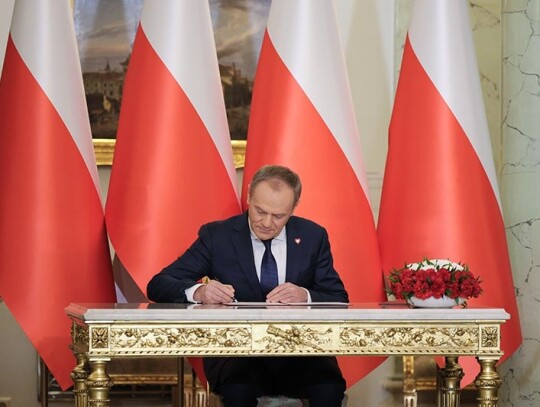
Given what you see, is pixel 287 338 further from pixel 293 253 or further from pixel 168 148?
pixel 168 148

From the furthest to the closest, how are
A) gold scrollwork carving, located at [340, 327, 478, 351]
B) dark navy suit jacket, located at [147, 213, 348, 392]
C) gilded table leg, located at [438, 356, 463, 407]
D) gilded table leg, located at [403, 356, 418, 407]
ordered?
gilded table leg, located at [403, 356, 418, 407]
gilded table leg, located at [438, 356, 463, 407]
dark navy suit jacket, located at [147, 213, 348, 392]
gold scrollwork carving, located at [340, 327, 478, 351]

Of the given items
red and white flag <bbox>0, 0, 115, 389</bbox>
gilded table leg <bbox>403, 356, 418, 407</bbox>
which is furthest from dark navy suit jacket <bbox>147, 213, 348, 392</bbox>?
gilded table leg <bbox>403, 356, 418, 407</bbox>

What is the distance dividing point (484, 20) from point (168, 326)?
141 inches

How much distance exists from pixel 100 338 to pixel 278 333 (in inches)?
23.8

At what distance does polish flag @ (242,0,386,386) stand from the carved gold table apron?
1.15 m

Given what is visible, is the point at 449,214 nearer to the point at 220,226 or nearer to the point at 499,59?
the point at 220,226

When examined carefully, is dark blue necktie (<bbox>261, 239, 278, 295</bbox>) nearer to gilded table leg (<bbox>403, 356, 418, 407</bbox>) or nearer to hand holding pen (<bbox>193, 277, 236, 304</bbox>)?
hand holding pen (<bbox>193, 277, 236, 304</bbox>)

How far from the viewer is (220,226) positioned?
405 centimetres

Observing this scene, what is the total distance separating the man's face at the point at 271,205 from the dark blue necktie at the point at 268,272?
0.14 metres

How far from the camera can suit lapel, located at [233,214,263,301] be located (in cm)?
394

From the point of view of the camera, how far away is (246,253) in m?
3.96

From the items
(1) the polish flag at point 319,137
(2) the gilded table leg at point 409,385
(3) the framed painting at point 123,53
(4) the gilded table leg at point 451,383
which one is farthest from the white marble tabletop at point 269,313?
(3) the framed painting at point 123,53

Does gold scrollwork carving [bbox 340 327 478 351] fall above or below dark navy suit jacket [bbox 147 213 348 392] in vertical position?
below

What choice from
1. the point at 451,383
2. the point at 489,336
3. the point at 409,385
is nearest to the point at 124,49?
the point at 409,385
